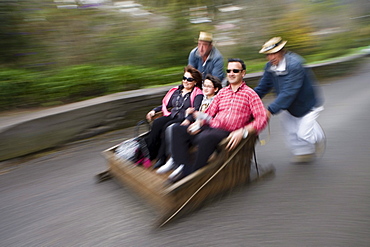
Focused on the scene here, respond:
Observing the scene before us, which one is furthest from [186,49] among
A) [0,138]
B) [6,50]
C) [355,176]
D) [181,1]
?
[355,176]

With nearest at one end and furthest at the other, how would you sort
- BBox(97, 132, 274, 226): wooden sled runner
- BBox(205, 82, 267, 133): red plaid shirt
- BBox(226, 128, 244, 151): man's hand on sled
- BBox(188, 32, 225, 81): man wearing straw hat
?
BBox(97, 132, 274, 226): wooden sled runner, BBox(226, 128, 244, 151): man's hand on sled, BBox(205, 82, 267, 133): red plaid shirt, BBox(188, 32, 225, 81): man wearing straw hat

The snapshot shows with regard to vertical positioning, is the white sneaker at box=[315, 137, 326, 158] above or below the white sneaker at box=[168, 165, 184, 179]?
below

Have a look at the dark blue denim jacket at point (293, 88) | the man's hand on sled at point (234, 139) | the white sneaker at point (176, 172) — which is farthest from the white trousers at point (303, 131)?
the white sneaker at point (176, 172)

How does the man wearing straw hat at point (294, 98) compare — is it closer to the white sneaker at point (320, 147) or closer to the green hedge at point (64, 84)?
the white sneaker at point (320, 147)

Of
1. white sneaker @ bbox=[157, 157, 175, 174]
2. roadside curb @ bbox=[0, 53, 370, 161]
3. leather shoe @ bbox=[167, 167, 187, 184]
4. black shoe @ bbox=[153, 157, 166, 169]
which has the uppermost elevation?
leather shoe @ bbox=[167, 167, 187, 184]

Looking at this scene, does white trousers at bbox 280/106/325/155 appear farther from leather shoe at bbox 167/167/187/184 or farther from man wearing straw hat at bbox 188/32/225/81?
leather shoe at bbox 167/167/187/184

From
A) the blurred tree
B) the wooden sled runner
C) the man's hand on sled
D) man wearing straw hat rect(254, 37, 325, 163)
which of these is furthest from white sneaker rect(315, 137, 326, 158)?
the blurred tree

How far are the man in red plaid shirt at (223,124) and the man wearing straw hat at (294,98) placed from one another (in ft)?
0.89

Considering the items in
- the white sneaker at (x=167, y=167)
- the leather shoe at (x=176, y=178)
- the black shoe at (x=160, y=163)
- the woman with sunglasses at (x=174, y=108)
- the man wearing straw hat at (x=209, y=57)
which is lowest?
the black shoe at (x=160, y=163)

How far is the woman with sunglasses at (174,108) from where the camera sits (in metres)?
4.15

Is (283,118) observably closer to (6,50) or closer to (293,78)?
(293,78)

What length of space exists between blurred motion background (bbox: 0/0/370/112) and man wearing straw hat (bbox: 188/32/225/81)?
9.72ft

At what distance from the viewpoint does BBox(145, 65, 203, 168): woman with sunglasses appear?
4147 mm

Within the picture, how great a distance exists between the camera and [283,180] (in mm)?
4070
